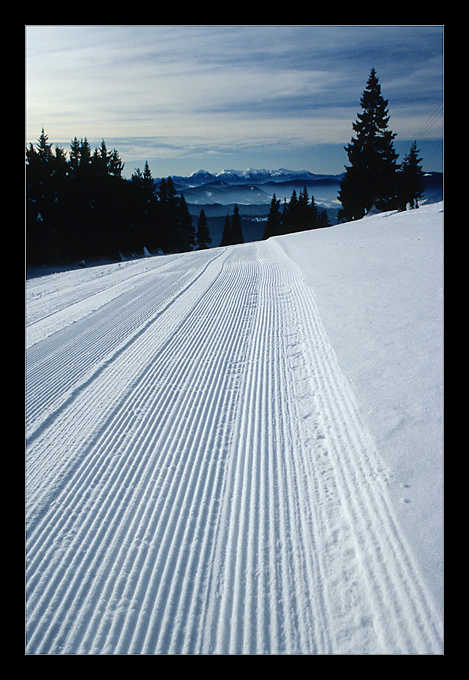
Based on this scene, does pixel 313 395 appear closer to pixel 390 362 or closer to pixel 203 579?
pixel 390 362

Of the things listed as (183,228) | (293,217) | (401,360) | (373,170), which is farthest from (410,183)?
(401,360)

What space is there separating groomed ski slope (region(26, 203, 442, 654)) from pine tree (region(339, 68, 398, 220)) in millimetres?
37469

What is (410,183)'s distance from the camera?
139 feet

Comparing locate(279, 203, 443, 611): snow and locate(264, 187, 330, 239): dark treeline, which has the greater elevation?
locate(264, 187, 330, 239): dark treeline

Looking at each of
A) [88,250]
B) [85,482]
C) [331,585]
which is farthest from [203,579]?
[88,250]

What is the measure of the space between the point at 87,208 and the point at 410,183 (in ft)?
101

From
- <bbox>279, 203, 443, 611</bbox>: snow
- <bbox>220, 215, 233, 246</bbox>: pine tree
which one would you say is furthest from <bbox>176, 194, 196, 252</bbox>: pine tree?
<bbox>279, 203, 443, 611</bbox>: snow

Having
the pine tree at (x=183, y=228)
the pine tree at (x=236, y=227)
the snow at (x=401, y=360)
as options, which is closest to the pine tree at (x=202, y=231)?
the pine tree at (x=236, y=227)

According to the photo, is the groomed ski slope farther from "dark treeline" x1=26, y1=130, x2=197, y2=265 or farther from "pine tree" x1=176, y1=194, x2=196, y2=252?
"pine tree" x1=176, y1=194, x2=196, y2=252

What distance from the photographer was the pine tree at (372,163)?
125 ft

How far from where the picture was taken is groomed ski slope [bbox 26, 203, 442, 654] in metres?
2.29

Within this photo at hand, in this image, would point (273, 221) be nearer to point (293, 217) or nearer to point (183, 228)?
point (293, 217)

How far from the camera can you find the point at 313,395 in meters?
4.71
